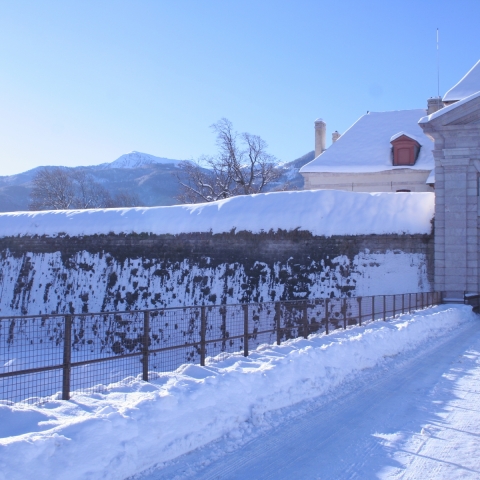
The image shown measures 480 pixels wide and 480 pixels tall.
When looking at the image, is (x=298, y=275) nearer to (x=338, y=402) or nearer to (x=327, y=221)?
(x=327, y=221)

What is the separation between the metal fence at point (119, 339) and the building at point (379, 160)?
15166 millimetres

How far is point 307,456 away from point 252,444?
632 mm

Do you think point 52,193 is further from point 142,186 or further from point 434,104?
point 142,186

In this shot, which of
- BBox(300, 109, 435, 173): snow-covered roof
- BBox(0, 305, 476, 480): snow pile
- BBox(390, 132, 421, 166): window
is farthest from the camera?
BBox(300, 109, 435, 173): snow-covered roof

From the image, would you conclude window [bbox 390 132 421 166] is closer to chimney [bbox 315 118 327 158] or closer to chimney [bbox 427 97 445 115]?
chimney [bbox 427 97 445 115]

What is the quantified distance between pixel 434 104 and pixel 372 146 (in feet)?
18.9

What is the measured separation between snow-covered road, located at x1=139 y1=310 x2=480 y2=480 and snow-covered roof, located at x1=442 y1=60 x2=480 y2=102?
70.9 feet

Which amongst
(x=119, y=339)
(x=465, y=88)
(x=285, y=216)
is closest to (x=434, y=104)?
(x=465, y=88)

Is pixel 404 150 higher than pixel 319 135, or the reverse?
pixel 319 135

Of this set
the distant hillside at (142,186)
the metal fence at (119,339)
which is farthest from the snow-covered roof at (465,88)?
the distant hillside at (142,186)

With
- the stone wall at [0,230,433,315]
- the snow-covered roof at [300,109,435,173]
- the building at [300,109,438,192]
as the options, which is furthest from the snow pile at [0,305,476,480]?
the snow-covered roof at [300,109,435,173]

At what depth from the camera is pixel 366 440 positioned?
6.28 meters

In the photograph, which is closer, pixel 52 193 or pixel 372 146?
pixel 372 146

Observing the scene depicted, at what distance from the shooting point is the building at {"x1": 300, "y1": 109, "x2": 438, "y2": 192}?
121ft
